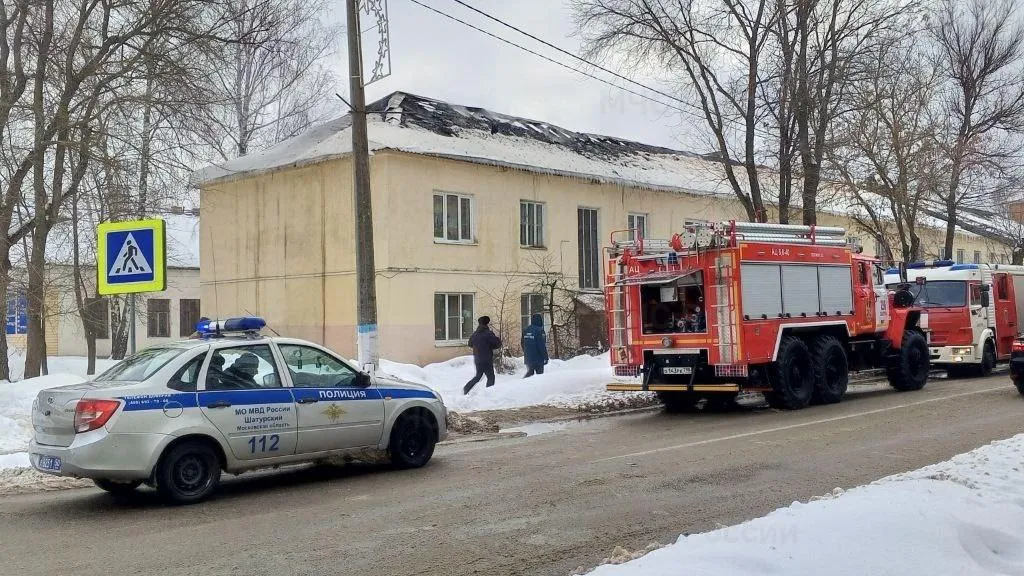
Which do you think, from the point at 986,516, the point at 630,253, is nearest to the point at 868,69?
Result: the point at 630,253

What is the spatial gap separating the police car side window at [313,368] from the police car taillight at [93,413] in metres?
1.83

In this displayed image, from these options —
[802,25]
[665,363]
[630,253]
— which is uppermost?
[802,25]

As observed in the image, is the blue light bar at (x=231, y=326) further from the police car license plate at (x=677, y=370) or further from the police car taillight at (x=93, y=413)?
the police car license plate at (x=677, y=370)

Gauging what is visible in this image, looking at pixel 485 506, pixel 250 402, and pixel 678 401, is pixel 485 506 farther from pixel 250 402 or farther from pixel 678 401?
pixel 678 401

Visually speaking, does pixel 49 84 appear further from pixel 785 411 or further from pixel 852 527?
pixel 852 527

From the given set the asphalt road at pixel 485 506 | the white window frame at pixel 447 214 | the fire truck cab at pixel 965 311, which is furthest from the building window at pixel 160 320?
the asphalt road at pixel 485 506

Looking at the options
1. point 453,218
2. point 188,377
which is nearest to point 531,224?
point 453,218

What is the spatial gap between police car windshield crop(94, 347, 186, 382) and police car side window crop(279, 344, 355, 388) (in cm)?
112

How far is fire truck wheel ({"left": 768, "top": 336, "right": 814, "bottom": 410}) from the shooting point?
49.9 ft

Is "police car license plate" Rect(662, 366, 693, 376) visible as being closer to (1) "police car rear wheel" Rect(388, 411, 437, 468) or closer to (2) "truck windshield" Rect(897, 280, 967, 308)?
(1) "police car rear wheel" Rect(388, 411, 437, 468)

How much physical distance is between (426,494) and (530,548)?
2.32 m

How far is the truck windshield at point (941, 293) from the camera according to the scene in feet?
72.4

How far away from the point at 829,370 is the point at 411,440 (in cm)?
909

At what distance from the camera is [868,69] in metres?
23.7
